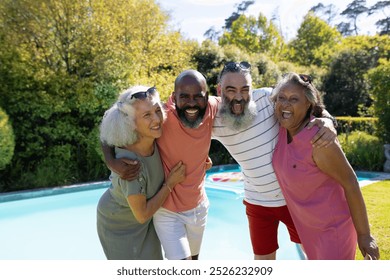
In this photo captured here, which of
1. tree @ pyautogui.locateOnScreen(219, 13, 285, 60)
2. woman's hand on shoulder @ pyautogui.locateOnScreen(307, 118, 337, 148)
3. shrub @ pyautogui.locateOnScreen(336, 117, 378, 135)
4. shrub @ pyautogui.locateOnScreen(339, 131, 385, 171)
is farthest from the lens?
tree @ pyautogui.locateOnScreen(219, 13, 285, 60)

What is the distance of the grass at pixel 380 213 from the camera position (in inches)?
192

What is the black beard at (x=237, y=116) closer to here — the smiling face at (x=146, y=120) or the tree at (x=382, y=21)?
the smiling face at (x=146, y=120)

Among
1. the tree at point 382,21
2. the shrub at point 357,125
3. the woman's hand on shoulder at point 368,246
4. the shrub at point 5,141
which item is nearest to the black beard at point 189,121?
the woman's hand on shoulder at point 368,246

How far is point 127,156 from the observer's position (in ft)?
9.34

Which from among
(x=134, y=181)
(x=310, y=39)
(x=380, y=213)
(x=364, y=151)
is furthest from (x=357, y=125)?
(x=310, y=39)

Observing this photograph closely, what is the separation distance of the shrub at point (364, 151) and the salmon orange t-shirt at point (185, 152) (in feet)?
32.2

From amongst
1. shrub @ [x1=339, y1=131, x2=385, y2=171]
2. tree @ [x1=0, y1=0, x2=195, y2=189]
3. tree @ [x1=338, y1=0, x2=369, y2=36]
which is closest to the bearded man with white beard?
tree @ [x1=0, y1=0, x2=195, y2=189]

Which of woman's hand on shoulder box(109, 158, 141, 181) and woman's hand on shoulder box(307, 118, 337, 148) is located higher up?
woman's hand on shoulder box(307, 118, 337, 148)

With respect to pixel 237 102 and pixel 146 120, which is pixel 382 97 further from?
pixel 146 120

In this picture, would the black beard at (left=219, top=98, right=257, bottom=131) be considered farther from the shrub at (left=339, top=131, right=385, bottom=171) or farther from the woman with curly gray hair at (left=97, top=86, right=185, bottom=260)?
the shrub at (left=339, top=131, right=385, bottom=171)

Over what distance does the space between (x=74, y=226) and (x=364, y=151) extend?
868cm

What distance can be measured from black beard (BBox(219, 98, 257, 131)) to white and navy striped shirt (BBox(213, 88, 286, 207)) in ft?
0.19

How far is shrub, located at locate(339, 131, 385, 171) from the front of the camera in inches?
457

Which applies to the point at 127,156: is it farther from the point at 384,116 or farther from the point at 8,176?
the point at 384,116
